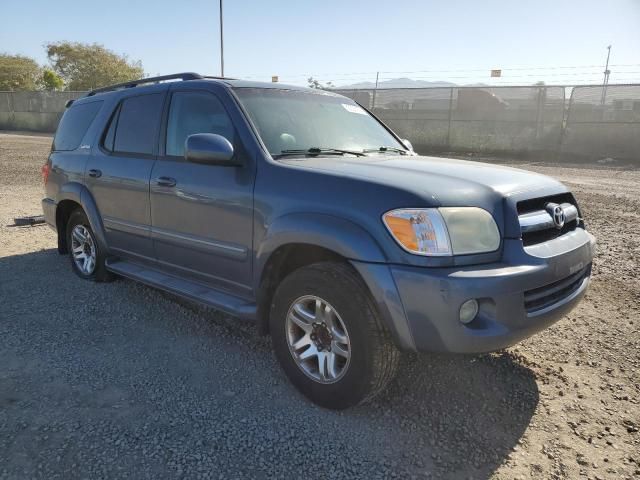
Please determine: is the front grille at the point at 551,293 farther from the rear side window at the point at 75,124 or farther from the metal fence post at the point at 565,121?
the metal fence post at the point at 565,121

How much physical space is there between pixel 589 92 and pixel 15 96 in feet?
101

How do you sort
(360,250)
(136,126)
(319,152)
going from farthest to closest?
1. (136,126)
2. (319,152)
3. (360,250)

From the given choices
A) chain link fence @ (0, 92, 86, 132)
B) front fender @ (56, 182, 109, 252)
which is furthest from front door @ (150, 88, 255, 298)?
chain link fence @ (0, 92, 86, 132)

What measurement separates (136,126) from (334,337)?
2643 mm

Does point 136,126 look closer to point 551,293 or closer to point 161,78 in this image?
point 161,78

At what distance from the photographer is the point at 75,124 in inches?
206

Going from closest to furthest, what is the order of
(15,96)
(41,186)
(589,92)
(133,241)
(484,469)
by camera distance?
(484,469)
(133,241)
(41,186)
(589,92)
(15,96)

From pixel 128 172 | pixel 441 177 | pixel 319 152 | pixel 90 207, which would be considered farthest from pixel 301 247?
pixel 90 207

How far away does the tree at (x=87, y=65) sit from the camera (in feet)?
151

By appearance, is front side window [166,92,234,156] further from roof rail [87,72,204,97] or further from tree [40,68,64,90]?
tree [40,68,64,90]

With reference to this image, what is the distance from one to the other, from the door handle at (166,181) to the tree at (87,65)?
155 feet

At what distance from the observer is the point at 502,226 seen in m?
2.69

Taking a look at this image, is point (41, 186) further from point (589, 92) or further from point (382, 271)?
point (589, 92)

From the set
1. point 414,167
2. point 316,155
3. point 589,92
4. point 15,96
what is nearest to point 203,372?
point 316,155
